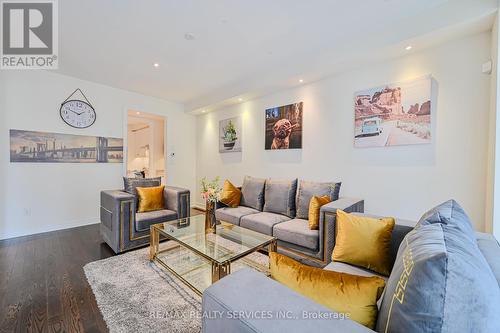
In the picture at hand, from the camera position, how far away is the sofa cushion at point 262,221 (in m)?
2.66

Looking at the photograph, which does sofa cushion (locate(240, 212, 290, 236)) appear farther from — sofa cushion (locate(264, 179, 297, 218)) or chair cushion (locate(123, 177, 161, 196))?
chair cushion (locate(123, 177, 161, 196))

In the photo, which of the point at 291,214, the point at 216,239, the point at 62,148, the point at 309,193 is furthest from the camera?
the point at 62,148

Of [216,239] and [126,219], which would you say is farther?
[126,219]

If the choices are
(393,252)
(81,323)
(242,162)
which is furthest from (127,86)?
(393,252)

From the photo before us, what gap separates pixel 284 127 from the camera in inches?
143

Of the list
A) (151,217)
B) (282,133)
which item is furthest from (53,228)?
(282,133)

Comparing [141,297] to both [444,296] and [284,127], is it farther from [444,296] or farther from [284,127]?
[284,127]

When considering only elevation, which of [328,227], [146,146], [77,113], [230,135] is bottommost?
[328,227]

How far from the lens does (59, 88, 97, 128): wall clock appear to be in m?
3.76

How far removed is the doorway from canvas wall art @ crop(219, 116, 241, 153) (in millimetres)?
2063

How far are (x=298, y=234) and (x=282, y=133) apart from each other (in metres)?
1.85

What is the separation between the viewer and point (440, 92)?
2.29 metres

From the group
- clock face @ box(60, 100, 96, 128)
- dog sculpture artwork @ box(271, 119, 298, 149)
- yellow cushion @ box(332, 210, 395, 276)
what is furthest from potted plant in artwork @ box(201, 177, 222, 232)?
clock face @ box(60, 100, 96, 128)

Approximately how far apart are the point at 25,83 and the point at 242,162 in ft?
12.3
